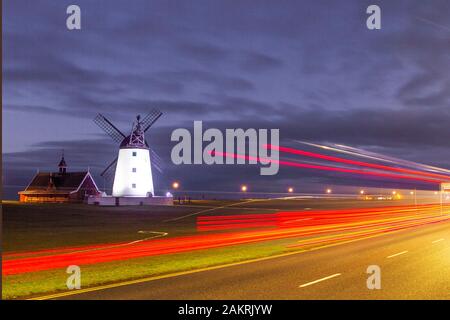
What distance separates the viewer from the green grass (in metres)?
11.8

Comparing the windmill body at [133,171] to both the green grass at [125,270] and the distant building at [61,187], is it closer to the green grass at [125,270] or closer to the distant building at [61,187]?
the distant building at [61,187]

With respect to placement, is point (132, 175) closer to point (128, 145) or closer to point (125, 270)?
point (128, 145)

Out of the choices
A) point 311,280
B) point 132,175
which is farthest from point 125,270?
point 132,175

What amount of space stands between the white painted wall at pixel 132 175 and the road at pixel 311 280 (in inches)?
2089

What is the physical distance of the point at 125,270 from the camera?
14578 millimetres

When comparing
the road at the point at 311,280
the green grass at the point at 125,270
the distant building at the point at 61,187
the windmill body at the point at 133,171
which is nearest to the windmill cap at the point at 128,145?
the windmill body at the point at 133,171

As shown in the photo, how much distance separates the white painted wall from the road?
174 feet

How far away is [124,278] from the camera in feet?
43.2

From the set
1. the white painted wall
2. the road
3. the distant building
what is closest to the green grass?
the road

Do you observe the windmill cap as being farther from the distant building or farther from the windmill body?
the distant building

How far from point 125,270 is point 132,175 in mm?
55719

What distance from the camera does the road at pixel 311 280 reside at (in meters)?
10.7
